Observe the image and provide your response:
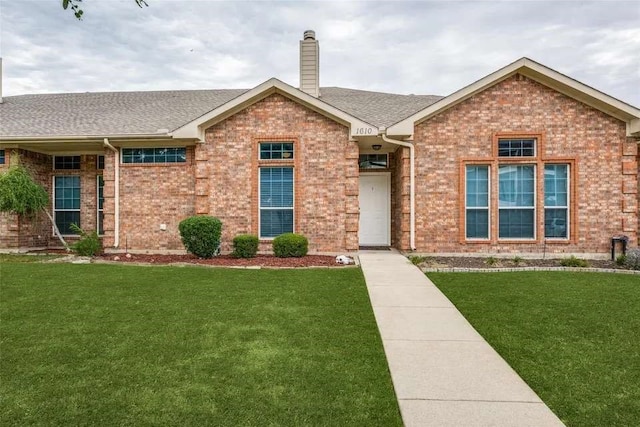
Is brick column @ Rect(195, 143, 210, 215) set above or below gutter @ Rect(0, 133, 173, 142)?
below

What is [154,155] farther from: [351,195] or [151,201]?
[351,195]

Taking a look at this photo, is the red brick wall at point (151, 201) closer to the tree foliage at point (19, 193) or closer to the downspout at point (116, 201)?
the downspout at point (116, 201)

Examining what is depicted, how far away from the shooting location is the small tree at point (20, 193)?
1123 centimetres

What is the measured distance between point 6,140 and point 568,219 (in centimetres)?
1619

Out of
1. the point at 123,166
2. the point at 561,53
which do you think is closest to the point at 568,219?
the point at 561,53

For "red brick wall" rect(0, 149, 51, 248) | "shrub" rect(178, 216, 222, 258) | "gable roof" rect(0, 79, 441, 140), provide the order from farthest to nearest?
1. "red brick wall" rect(0, 149, 51, 248)
2. "gable roof" rect(0, 79, 441, 140)
3. "shrub" rect(178, 216, 222, 258)

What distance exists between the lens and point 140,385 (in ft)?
11.2

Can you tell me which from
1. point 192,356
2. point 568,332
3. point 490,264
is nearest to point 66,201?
point 192,356

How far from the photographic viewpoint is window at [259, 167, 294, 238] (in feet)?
37.9

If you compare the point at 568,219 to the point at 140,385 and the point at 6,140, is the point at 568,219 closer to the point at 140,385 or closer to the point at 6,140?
the point at 140,385

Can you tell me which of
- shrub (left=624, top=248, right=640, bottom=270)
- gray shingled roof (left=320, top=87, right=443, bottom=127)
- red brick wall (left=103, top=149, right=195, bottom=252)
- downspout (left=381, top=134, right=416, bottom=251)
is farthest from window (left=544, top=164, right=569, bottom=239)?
Result: red brick wall (left=103, top=149, right=195, bottom=252)

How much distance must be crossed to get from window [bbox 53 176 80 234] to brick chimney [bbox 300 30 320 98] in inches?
334

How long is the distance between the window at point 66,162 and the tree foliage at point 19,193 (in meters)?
1.19

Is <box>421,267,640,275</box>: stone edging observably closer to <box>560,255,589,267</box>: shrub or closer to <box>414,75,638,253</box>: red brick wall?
<box>560,255,589,267</box>: shrub
